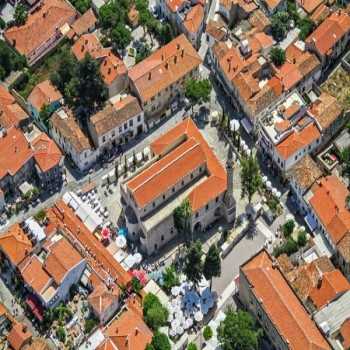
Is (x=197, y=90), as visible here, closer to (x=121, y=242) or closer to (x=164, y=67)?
(x=164, y=67)

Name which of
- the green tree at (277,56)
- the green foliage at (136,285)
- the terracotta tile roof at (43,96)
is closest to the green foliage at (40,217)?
the green foliage at (136,285)

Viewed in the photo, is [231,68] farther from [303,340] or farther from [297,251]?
[303,340]

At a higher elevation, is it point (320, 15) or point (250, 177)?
point (320, 15)

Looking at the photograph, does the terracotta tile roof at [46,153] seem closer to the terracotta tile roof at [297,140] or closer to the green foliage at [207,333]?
the terracotta tile roof at [297,140]

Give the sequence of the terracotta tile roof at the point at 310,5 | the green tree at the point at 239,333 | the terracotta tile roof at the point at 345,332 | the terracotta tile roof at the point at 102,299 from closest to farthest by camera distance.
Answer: the green tree at the point at 239,333
the terracotta tile roof at the point at 345,332
the terracotta tile roof at the point at 102,299
the terracotta tile roof at the point at 310,5

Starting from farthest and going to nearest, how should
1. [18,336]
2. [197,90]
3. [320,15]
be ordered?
[320,15] < [197,90] < [18,336]

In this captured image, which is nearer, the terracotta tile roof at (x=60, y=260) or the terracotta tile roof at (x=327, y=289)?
the terracotta tile roof at (x=327, y=289)

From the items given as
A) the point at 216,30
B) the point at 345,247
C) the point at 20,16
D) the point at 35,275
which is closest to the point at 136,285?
the point at 35,275
